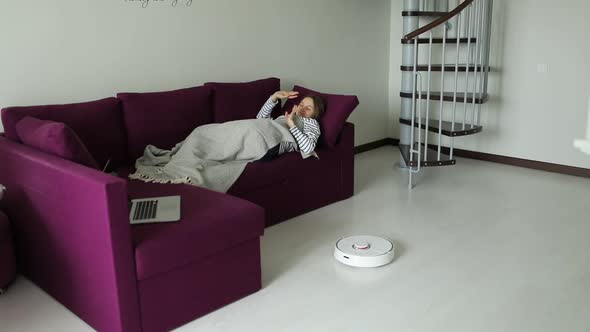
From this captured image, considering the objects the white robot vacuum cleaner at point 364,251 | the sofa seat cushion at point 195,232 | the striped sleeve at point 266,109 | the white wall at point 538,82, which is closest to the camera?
the sofa seat cushion at point 195,232

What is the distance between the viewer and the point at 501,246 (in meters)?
3.09

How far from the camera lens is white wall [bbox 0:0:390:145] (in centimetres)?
310

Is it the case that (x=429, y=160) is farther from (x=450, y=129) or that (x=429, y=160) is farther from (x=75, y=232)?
(x=75, y=232)

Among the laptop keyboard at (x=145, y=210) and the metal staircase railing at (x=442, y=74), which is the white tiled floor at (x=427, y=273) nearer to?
the metal staircase railing at (x=442, y=74)

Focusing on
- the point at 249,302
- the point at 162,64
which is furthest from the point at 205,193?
the point at 162,64

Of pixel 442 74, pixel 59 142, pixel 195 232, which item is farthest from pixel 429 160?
pixel 59 142

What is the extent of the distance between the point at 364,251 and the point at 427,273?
13.3 inches

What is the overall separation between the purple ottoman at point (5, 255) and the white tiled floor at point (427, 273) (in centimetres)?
8

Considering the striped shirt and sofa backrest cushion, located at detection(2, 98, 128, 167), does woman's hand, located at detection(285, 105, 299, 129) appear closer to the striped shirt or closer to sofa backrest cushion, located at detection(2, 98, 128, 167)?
the striped shirt

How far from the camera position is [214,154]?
330cm

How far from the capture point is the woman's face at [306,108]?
3.71 metres

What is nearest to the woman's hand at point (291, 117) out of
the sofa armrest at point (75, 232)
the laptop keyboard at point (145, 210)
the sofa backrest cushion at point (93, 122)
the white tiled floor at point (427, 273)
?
Answer: the white tiled floor at point (427, 273)

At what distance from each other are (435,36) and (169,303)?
12.4 feet

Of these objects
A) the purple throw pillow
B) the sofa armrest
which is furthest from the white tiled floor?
the purple throw pillow
